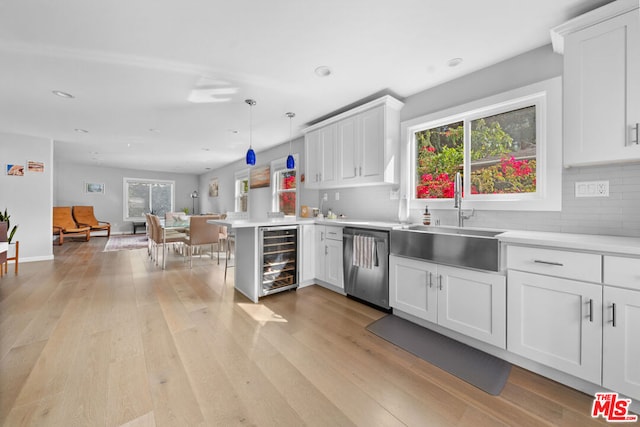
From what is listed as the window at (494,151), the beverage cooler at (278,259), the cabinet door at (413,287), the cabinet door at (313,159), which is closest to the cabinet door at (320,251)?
the beverage cooler at (278,259)

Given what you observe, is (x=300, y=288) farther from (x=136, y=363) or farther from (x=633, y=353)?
(x=633, y=353)

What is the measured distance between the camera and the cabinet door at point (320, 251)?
3178 millimetres

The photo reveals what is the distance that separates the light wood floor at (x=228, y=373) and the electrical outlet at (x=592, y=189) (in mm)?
1318

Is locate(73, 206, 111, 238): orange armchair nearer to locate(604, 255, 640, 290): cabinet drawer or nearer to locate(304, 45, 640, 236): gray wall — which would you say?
locate(304, 45, 640, 236): gray wall

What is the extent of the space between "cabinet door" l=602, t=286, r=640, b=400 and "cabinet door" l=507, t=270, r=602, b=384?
0.03 meters

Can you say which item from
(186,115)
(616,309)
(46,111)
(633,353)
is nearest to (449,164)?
(616,309)

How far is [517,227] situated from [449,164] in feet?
2.90

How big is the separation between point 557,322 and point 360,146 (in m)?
→ 2.34

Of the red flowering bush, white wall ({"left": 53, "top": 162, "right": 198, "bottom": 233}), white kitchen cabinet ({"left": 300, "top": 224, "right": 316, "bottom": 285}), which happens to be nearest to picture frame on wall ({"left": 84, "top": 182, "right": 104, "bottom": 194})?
white wall ({"left": 53, "top": 162, "right": 198, "bottom": 233})

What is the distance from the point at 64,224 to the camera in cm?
676

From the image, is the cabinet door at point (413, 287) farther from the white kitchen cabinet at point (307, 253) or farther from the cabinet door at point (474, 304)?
the white kitchen cabinet at point (307, 253)

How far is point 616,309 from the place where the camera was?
132 centimetres

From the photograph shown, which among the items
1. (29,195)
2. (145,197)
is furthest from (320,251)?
(145,197)

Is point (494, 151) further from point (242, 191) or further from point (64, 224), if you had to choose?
point (64, 224)
